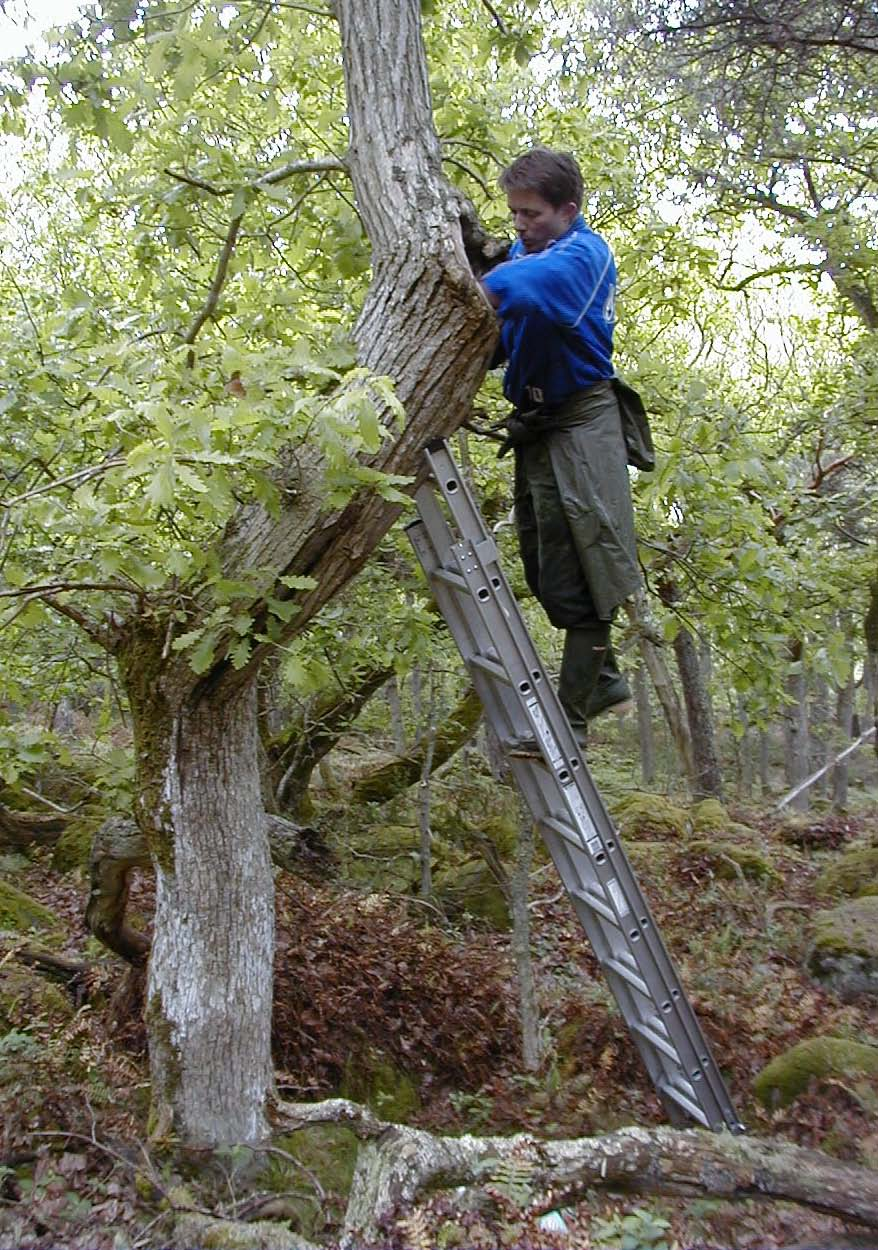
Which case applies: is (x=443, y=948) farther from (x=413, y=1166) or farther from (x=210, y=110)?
(x=210, y=110)

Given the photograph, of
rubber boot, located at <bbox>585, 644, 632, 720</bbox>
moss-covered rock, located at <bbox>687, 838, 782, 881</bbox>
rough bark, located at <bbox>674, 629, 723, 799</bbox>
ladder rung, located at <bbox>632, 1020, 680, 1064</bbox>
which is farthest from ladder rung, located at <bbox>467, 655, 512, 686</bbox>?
rough bark, located at <bbox>674, 629, 723, 799</bbox>

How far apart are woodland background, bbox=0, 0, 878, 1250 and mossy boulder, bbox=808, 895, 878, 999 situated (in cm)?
4

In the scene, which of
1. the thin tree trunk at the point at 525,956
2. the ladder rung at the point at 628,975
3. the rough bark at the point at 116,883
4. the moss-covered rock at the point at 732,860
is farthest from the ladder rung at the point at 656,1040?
the moss-covered rock at the point at 732,860

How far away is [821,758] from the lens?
81.2 ft

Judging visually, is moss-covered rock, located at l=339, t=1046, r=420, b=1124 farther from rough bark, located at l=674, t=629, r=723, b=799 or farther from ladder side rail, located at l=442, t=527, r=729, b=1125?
rough bark, located at l=674, t=629, r=723, b=799

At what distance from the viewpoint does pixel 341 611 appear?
6457 millimetres

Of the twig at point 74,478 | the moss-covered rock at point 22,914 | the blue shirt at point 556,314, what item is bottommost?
the moss-covered rock at point 22,914

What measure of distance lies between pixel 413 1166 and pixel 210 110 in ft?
17.2

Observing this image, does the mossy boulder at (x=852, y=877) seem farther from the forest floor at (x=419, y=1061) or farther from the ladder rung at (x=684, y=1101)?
the ladder rung at (x=684, y=1101)

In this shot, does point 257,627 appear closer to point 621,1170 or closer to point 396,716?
point 621,1170

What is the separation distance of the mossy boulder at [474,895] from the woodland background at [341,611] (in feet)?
0.12

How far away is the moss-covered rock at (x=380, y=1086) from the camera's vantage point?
5688 millimetres

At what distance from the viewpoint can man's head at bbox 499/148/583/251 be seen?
13.7ft

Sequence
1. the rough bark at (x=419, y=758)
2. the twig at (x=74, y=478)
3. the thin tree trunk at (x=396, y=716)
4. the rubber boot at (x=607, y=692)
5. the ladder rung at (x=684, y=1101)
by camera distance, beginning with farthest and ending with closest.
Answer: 1. the thin tree trunk at (x=396, y=716)
2. the rough bark at (x=419, y=758)
3. the rubber boot at (x=607, y=692)
4. the ladder rung at (x=684, y=1101)
5. the twig at (x=74, y=478)
